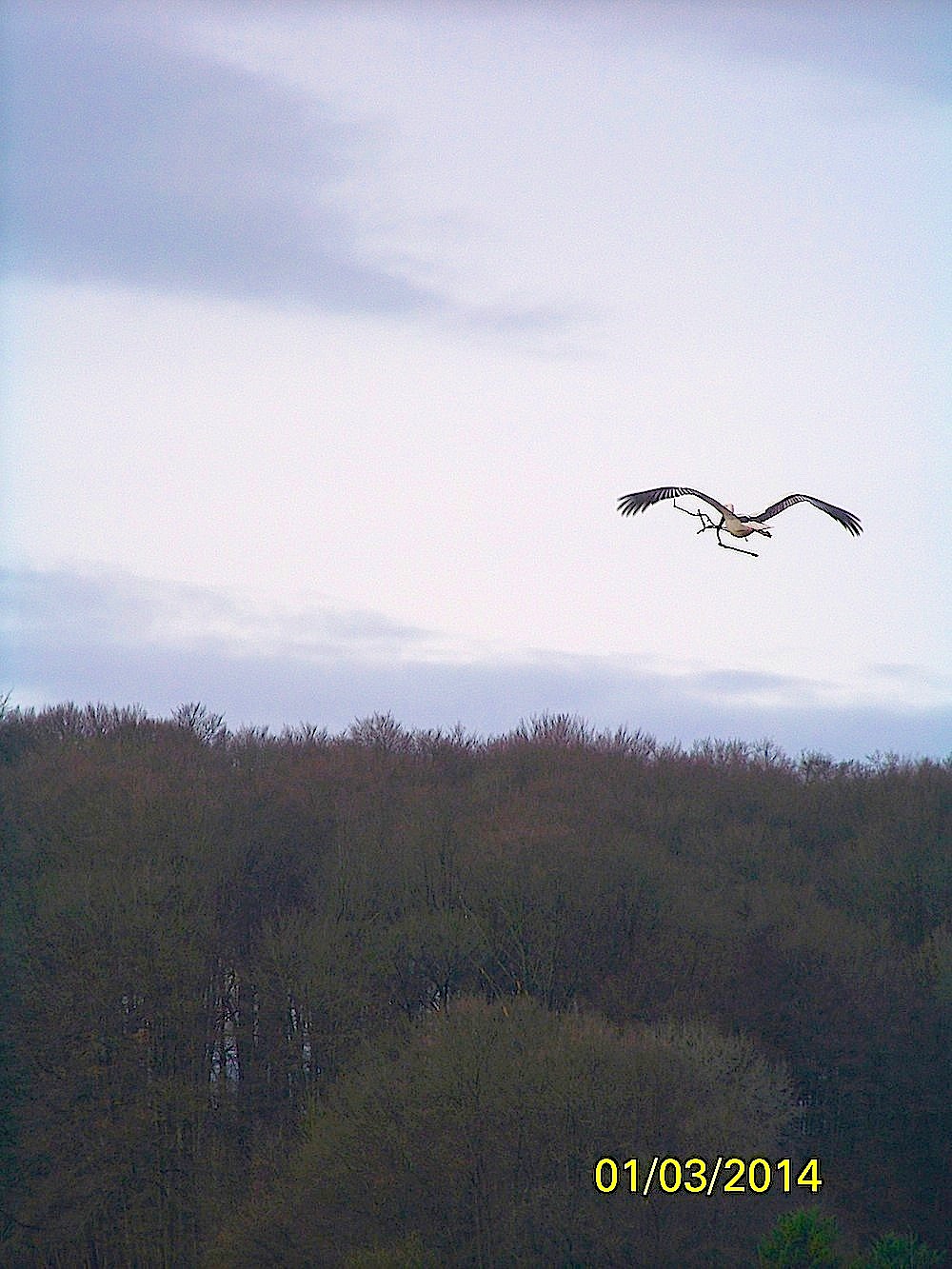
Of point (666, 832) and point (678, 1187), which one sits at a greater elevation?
point (666, 832)

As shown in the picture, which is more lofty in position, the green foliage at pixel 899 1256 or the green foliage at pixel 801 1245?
the green foliage at pixel 801 1245

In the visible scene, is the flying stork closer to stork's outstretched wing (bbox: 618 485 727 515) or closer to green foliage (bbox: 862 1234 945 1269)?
stork's outstretched wing (bbox: 618 485 727 515)

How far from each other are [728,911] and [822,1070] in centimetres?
449

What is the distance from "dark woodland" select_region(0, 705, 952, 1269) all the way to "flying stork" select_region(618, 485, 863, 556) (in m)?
12.4

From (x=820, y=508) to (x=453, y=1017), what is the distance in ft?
63.9

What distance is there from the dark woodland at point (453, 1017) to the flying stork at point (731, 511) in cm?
1238

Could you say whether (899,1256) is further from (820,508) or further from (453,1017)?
(820,508)

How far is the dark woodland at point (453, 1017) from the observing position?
92.6 ft

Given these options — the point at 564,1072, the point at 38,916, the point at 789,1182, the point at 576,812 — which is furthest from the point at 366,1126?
the point at 576,812

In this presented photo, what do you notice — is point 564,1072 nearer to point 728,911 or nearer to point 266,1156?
point 266,1156

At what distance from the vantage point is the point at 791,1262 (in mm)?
22766
